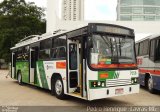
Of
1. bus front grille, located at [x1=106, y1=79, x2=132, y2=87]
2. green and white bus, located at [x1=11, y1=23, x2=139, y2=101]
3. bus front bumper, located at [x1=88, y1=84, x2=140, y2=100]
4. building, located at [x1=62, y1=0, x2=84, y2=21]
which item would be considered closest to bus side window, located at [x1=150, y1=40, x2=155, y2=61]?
green and white bus, located at [x1=11, y1=23, x2=139, y2=101]

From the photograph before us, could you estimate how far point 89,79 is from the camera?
941 centimetres

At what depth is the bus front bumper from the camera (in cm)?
931

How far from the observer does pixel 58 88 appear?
1195 cm

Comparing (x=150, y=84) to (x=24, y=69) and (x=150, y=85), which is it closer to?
(x=150, y=85)

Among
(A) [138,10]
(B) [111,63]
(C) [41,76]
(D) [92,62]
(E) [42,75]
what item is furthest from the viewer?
(A) [138,10]

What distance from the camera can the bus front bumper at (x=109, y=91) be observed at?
931 cm

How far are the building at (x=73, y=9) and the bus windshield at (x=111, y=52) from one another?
120676 millimetres

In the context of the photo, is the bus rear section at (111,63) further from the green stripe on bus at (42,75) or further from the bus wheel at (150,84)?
the green stripe on bus at (42,75)

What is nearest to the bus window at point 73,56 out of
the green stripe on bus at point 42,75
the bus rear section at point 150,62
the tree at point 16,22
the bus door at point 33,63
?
the green stripe on bus at point 42,75

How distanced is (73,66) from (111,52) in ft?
5.81

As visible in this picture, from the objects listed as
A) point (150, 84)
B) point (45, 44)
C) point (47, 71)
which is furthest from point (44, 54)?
point (150, 84)

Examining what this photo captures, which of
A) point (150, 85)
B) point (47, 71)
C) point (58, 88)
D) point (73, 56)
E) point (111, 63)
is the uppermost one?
point (73, 56)

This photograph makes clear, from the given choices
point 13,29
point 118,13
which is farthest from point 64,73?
point 118,13

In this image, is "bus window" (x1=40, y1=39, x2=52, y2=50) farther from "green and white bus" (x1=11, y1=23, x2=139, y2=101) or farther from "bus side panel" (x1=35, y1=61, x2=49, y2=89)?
"bus side panel" (x1=35, y1=61, x2=49, y2=89)
